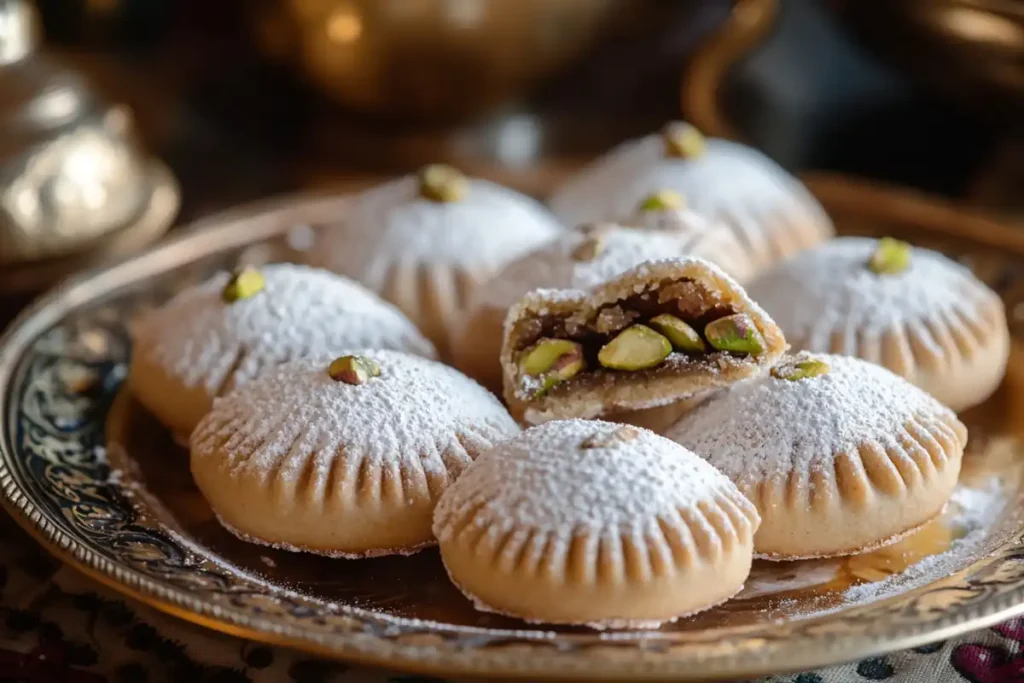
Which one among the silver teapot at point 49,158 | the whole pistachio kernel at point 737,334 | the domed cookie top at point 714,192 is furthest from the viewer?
the silver teapot at point 49,158

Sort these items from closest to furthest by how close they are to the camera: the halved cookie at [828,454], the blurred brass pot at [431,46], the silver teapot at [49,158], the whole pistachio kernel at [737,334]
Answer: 1. the halved cookie at [828,454]
2. the whole pistachio kernel at [737,334]
3. the silver teapot at [49,158]
4. the blurred brass pot at [431,46]

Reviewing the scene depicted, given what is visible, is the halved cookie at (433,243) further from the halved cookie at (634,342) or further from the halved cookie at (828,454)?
the halved cookie at (828,454)

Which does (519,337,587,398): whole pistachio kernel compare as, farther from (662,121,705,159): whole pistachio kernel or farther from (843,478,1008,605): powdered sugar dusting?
(662,121,705,159): whole pistachio kernel

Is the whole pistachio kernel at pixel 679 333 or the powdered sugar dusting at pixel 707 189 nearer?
the whole pistachio kernel at pixel 679 333

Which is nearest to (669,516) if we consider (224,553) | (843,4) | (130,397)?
(224,553)

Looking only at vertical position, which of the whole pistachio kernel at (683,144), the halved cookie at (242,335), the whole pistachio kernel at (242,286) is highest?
the whole pistachio kernel at (683,144)

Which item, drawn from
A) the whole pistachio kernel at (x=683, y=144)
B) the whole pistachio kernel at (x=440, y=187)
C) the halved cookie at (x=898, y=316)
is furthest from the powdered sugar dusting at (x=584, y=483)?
the whole pistachio kernel at (x=683, y=144)

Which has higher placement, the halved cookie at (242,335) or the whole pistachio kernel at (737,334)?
the whole pistachio kernel at (737,334)

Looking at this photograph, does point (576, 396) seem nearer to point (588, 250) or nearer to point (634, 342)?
point (634, 342)
